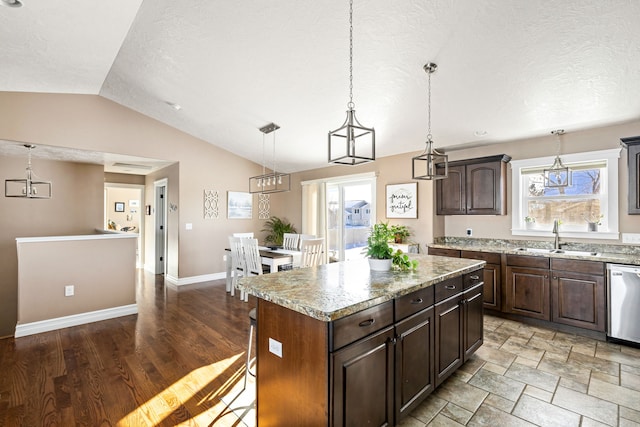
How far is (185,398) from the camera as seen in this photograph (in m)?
2.27

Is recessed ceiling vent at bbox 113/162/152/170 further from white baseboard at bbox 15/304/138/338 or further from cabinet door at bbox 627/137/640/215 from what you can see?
cabinet door at bbox 627/137/640/215

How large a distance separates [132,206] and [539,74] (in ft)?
38.3

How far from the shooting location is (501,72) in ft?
9.63

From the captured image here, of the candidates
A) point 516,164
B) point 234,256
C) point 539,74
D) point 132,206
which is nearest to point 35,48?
point 234,256

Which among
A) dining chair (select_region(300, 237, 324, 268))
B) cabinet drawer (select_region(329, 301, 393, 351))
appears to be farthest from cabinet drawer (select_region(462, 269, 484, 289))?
dining chair (select_region(300, 237, 324, 268))

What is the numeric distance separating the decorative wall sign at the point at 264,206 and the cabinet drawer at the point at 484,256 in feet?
14.6

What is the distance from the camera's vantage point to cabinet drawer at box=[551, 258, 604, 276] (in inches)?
128

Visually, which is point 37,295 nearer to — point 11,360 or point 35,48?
point 11,360

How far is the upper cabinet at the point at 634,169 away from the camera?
324 centimetres

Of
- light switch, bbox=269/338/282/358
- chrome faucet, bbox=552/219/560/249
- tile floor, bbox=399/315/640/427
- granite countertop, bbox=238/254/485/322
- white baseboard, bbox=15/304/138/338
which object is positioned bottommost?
tile floor, bbox=399/315/640/427

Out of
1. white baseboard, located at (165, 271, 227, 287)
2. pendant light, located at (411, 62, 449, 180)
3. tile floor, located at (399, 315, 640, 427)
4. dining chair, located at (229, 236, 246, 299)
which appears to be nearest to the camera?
tile floor, located at (399, 315, 640, 427)

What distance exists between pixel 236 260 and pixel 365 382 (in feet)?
12.5

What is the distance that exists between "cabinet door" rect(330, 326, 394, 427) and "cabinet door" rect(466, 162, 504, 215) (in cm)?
334

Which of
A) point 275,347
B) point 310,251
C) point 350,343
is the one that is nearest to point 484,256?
point 310,251
